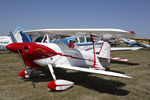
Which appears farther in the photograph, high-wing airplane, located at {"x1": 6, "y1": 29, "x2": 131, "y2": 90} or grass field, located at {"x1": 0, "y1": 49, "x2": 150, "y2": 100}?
high-wing airplane, located at {"x1": 6, "y1": 29, "x2": 131, "y2": 90}

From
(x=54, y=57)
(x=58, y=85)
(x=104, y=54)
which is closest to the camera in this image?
(x=58, y=85)

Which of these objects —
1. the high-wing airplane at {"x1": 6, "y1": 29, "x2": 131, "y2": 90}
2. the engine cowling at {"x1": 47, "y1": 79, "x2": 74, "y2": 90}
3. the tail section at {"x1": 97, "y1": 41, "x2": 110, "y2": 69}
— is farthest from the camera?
the tail section at {"x1": 97, "y1": 41, "x2": 110, "y2": 69}

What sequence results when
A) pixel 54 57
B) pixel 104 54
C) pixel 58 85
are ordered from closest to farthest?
pixel 58 85
pixel 54 57
pixel 104 54

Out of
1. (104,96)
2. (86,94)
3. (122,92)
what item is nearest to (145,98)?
(122,92)

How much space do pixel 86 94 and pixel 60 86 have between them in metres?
0.89

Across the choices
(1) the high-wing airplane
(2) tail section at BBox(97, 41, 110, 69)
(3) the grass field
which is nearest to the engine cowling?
(1) the high-wing airplane

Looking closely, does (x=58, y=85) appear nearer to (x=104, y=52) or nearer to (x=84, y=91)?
(x=84, y=91)

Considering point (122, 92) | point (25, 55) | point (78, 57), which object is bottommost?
point (122, 92)

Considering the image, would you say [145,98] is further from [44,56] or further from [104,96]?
[44,56]

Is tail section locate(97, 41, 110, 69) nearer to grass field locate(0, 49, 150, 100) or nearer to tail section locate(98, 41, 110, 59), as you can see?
tail section locate(98, 41, 110, 59)

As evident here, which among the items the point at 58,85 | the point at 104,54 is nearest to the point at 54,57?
the point at 58,85

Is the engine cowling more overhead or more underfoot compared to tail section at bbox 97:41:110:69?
more underfoot

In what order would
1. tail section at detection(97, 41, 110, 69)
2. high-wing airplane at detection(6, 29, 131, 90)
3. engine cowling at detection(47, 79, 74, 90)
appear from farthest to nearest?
tail section at detection(97, 41, 110, 69), high-wing airplane at detection(6, 29, 131, 90), engine cowling at detection(47, 79, 74, 90)

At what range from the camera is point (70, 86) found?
446 centimetres
